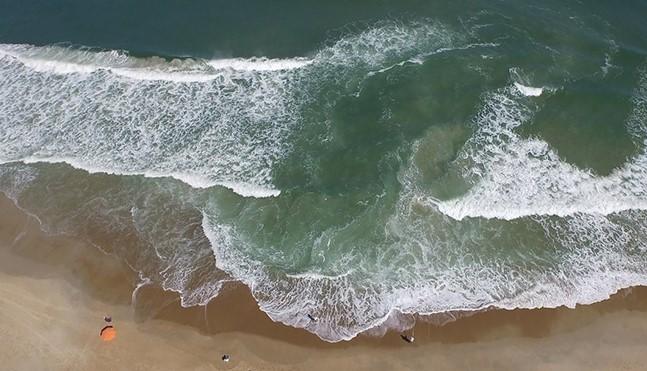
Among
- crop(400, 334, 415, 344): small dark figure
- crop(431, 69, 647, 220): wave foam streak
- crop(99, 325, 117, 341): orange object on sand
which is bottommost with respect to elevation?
crop(99, 325, 117, 341): orange object on sand

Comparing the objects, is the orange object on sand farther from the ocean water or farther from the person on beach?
the ocean water

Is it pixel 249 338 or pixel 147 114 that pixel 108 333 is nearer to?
pixel 249 338

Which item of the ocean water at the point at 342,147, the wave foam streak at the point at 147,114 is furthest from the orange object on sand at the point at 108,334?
the wave foam streak at the point at 147,114

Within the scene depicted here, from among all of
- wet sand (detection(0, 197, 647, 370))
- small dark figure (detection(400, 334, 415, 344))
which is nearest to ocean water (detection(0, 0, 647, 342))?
wet sand (detection(0, 197, 647, 370))

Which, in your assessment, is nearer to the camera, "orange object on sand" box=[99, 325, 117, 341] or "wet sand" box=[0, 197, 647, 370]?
"wet sand" box=[0, 197, 647, 370]

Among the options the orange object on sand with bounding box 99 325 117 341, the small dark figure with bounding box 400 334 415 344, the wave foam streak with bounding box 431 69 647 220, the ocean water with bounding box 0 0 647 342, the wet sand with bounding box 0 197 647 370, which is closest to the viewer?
the wet sand with bounding box 0 197 647 370

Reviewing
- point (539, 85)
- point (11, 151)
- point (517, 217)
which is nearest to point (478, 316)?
point (517, 217)

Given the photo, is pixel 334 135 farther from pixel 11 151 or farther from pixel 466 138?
pixel 11 151

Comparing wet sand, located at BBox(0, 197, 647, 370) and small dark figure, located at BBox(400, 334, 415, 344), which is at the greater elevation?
small dark figure, located at BBox(400, 334, 415, 344)

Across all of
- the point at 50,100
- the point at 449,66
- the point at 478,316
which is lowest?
the point at 478,316
